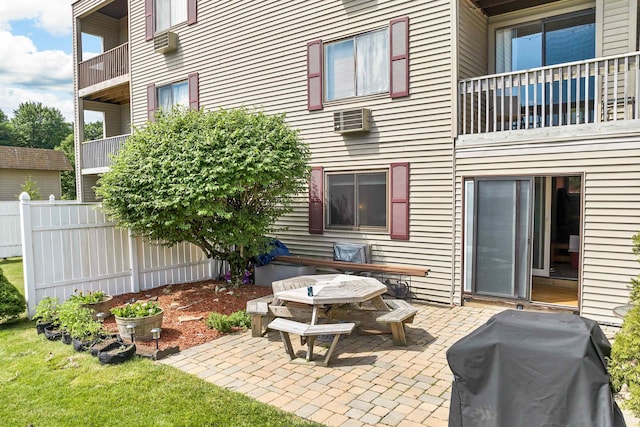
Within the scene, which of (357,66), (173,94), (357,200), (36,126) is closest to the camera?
(357,66)

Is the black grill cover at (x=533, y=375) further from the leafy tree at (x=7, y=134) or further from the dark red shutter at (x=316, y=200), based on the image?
the leafy tree at (x=7, y=134)

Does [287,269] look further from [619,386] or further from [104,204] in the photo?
[619,386]

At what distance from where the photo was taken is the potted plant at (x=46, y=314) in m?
5.71

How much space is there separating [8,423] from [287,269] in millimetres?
5242

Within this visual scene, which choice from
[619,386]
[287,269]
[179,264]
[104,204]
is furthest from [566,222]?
[104,204]

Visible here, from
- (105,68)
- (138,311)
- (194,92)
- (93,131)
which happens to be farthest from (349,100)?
(93,131)

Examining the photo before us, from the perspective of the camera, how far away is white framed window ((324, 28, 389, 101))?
7.96m

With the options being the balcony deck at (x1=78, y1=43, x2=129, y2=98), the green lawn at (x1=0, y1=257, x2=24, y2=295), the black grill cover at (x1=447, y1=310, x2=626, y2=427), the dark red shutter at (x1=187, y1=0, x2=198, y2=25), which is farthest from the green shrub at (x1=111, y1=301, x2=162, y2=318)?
the balcony deck at (x1=78, y1=43, x2=129, y2=98)

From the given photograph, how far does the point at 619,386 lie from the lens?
92.3 inches

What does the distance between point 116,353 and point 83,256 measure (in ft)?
10.7

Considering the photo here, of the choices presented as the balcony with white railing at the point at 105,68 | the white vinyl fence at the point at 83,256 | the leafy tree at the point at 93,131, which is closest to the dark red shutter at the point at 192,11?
the balcony with white railing at the point at 105,68

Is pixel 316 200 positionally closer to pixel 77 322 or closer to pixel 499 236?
pixel 499 236

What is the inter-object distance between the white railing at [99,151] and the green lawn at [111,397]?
10213 millimetres

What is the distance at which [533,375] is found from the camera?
2.46m
